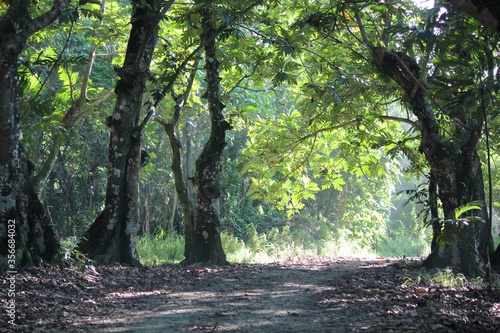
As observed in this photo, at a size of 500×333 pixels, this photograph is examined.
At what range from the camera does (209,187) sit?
461 inches

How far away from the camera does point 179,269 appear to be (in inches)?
410

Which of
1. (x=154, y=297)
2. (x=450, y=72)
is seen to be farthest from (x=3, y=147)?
(x=450, y=72)

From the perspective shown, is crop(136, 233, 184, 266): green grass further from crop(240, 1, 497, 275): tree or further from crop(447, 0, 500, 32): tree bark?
crop(447, 0, 500, 32): tree bark

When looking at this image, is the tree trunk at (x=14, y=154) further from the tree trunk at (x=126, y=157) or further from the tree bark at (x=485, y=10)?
the tree bark at (x=485, y=10)

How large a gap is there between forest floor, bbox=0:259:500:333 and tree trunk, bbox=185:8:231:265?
2.22 metres

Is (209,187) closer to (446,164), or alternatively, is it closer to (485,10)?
(446,164)

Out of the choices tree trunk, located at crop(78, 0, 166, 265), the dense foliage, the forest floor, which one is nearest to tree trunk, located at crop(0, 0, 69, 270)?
the forest floor

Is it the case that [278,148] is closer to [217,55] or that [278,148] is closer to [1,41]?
[217,55]

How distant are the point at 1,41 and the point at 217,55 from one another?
5671 mm

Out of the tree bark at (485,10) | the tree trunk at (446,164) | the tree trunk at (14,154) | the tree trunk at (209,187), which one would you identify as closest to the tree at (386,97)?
the tree trunk at (446,164)

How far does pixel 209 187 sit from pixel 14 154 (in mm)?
4895

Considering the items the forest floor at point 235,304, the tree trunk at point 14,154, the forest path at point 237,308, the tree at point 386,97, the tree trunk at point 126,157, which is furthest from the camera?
the tree trunk at point 126,157

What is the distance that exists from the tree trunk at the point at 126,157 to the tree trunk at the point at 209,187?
1890mm

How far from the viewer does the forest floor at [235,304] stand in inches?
209
